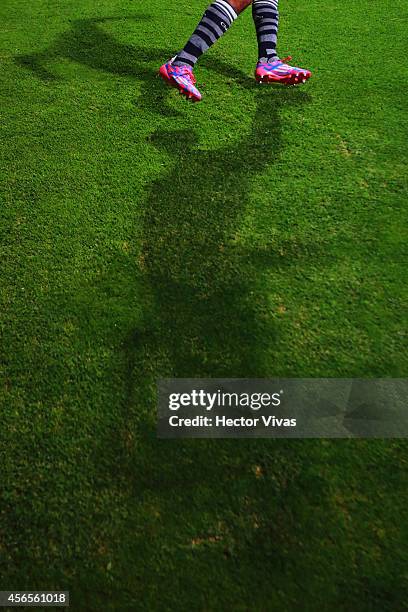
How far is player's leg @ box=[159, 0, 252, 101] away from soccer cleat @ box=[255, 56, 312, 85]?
0.39 metres

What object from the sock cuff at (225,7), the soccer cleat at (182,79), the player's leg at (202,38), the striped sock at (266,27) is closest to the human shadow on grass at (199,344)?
the soccer cleat at (182,79)

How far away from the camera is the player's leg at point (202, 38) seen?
319 centimetres

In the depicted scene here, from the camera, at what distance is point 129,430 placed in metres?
1.65

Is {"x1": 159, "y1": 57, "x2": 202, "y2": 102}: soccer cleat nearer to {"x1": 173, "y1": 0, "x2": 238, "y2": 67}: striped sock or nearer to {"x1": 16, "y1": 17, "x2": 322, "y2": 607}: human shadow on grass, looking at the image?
{"x1": 173, "y1": 0, "x2": 238, "y2": 67}: striped sock

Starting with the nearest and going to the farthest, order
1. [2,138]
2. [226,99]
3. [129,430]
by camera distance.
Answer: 1. [129,430]
2. [2,138]
3. [226,99]

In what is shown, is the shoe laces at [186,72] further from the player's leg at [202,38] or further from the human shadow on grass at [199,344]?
the human shadow on grass at [199,344]

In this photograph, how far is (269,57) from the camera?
3260mm

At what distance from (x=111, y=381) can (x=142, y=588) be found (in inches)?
27.3

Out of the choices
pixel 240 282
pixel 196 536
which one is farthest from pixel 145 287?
pixel 196 536

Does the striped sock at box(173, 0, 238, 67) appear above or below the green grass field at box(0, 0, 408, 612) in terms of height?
above

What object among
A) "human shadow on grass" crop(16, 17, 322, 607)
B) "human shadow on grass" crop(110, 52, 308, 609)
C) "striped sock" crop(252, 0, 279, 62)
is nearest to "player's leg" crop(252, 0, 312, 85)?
"striped sock" crop(252, 0, 279, 62)

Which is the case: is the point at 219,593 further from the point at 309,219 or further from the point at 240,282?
the point at 309,219

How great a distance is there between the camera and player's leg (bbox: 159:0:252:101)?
3.19 meters

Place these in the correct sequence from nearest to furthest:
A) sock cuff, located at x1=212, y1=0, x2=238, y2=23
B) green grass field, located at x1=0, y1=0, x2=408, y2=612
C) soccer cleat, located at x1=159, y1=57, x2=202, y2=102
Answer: green grass field, located at x1=0, y1=0, x2=408, y2=612 → soccer cleat, located at x1=159, y1=57, x2=202, y2=102 → sock cuff, located at x1=212, y1=0, x2=238, y2=23
